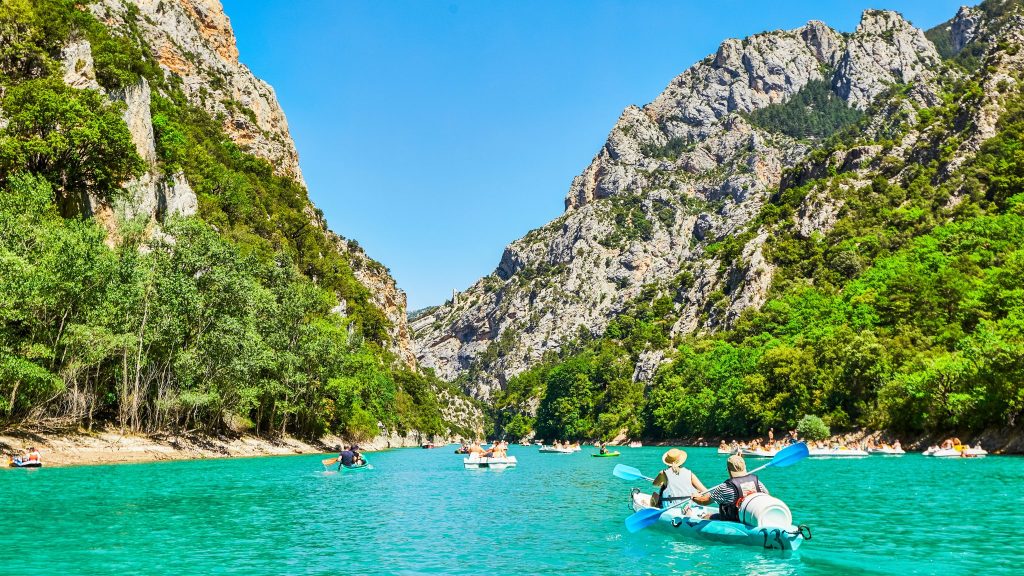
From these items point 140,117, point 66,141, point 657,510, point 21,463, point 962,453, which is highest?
point 140,117

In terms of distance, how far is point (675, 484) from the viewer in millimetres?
21016

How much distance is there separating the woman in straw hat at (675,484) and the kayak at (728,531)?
848 mm

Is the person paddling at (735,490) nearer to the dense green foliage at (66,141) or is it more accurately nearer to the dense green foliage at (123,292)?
the dense green foliage at (123,292)

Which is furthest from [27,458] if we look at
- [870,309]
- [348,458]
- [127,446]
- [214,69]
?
[214,69]

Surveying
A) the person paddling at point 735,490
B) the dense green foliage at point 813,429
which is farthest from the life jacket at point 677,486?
the dense green foliage at point 813,429

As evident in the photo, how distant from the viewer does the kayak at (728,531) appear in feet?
51.8

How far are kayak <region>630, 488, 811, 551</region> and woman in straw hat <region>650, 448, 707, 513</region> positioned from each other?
0.85 m

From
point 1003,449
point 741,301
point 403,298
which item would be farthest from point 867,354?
point 403,298

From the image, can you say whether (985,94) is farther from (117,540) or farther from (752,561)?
(117,540)

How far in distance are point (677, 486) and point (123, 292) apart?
43.7m

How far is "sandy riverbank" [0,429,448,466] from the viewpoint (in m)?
42.4

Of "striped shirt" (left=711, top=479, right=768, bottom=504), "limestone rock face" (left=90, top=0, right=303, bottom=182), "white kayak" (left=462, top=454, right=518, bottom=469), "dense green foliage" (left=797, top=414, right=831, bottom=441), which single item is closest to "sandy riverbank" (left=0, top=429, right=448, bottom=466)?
"white kayak" (left=462, top=454, right=518, bottom=469)

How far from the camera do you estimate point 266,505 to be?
26.3 m

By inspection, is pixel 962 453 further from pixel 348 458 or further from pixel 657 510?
pixel 348 458
